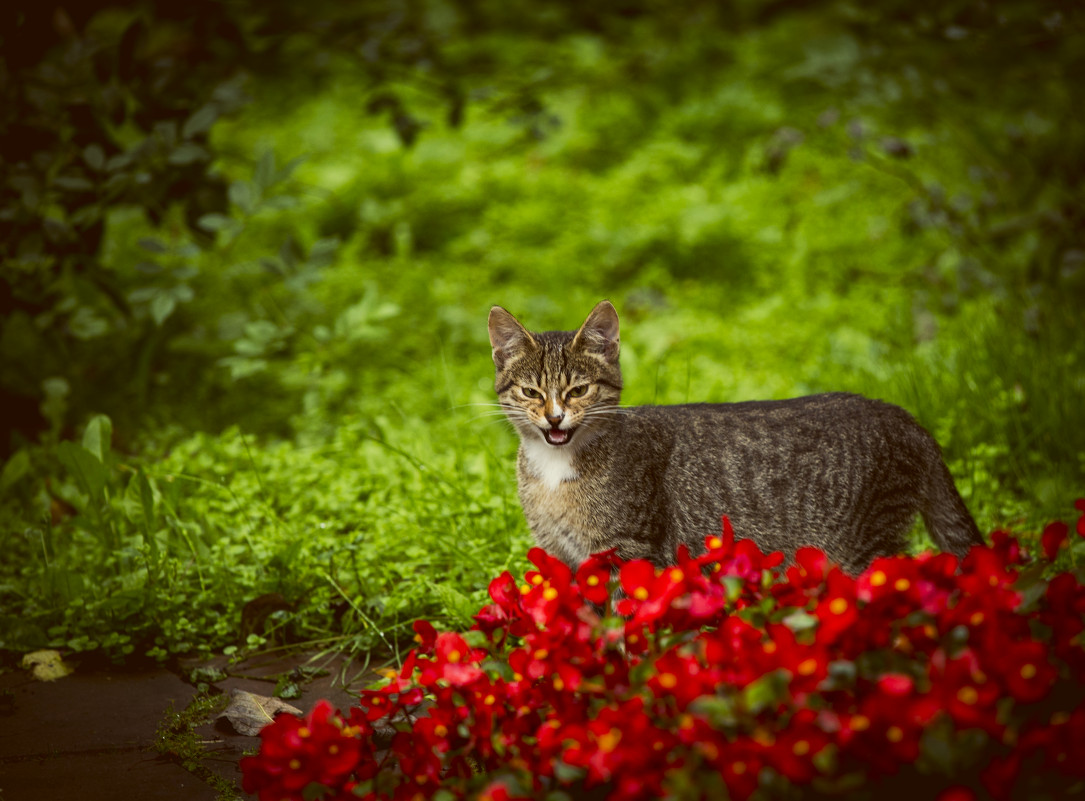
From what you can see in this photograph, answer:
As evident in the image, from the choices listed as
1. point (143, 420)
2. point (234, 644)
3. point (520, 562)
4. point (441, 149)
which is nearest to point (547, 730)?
point (520, 562)

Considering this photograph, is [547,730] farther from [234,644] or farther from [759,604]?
[234,644]

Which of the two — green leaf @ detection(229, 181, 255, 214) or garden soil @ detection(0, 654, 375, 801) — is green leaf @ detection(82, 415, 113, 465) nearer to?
garden soil @ detection(0, 654, 375, 801)

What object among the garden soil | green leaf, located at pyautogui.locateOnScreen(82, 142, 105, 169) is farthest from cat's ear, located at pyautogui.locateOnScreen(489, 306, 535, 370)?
green leaf, located at pyautogui.locateOnScreen(82, 142, 105, 169)

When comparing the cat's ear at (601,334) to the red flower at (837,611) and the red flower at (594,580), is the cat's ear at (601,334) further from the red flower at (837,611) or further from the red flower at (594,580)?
the red flower at (837,611)

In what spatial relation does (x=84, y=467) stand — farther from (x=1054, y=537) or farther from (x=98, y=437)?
(x=1054, y=537)

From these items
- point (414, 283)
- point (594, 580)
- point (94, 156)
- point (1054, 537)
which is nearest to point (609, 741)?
point (594, 580)

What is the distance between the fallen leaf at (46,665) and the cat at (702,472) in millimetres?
1628

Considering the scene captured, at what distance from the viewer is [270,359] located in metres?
5.59

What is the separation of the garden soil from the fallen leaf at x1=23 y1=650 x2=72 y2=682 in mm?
25

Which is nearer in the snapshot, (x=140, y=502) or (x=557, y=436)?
(x=557, y=436)

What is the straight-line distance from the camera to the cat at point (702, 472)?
2.99 m

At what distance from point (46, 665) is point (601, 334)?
7.01 feet

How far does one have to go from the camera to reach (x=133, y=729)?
2.70m

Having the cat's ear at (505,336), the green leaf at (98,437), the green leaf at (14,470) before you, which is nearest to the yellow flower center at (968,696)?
the cat's ear at (505,336)
